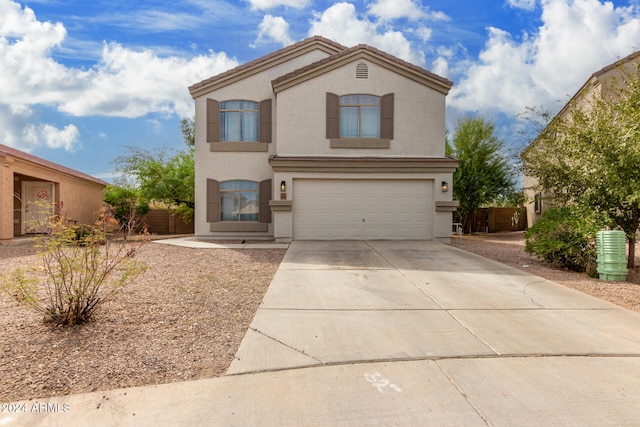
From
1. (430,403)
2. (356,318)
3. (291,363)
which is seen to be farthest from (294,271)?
(430,403)

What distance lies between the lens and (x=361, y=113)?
14.6 meters

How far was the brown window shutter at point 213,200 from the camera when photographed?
15.6 meters

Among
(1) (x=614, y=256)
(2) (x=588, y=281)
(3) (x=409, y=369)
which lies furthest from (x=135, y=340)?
(1) (x=614, y=256)

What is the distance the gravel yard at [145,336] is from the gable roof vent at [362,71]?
9225 mm

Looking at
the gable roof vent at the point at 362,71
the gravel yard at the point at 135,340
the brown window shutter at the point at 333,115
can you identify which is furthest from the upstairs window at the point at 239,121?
the gravel yard at the point at 135,340

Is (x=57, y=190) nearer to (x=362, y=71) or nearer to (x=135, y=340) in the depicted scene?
(x=362, y=71)

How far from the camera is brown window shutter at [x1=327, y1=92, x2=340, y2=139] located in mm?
14453

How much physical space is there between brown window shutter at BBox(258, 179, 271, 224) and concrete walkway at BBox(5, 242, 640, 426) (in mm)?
9161

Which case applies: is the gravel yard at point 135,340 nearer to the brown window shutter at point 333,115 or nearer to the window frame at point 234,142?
the brown window shutter at point 333,115

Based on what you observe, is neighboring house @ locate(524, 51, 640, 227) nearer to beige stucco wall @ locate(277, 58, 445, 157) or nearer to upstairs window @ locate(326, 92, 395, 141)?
beige stucco wall @ locate(277, 58, 445, 157)

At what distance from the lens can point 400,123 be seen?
48.0ft

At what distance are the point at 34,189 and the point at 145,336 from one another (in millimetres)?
18020

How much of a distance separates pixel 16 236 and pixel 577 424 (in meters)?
20.8

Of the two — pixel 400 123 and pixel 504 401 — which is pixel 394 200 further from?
pixel 504 401
